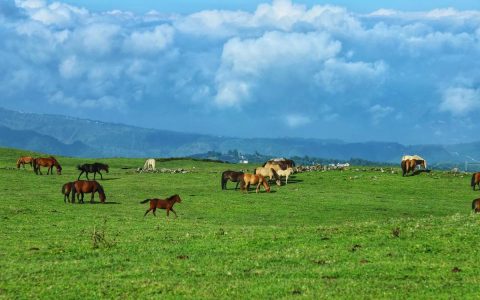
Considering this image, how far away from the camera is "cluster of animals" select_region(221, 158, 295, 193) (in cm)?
5481

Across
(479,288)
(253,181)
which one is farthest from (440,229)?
(253,181)

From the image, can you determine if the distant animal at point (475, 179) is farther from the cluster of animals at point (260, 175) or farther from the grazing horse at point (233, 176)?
the grazing horse at point (233, 176)

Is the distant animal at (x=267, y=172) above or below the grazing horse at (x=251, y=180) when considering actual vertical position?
above

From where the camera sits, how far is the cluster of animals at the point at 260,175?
54812 mm

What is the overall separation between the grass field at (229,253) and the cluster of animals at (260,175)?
10013mm

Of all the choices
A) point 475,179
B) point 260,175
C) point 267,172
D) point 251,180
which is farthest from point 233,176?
point 475,179

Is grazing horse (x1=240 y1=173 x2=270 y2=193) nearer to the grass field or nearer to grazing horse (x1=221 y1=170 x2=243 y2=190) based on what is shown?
grazing horse (x1=221 y1=170 x2=243 y2=190)

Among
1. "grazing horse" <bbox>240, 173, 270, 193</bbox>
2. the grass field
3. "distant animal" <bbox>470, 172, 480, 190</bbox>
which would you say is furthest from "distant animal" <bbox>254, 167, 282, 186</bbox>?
"distant animal" <bbox>470, 172, 480, 190</bbox>

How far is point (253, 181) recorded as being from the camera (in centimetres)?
5478

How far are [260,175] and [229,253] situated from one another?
3240 centimetres

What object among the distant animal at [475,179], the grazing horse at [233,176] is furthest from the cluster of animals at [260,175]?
the distant animal at [475,179]

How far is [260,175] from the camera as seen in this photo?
2175 inches

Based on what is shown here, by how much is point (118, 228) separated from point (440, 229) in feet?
45.8

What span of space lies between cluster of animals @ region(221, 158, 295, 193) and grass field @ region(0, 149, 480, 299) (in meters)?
10.0
